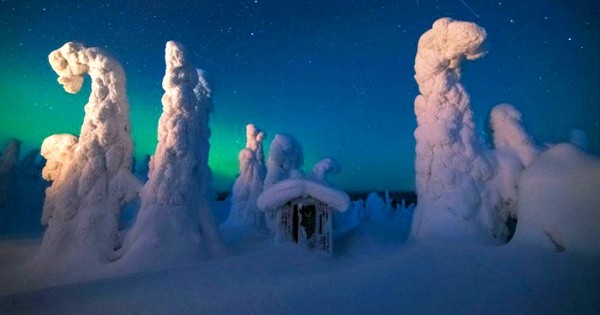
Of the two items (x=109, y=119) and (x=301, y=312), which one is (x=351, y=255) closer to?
(x=301, y=312)

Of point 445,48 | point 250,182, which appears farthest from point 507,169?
point 250,182

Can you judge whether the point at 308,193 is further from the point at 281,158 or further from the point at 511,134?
the point at 281,158

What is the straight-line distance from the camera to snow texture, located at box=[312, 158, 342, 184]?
22797 mm

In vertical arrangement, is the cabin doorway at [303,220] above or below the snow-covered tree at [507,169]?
below

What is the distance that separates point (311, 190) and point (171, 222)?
520 cm

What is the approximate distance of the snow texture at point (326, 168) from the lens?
74.8ft

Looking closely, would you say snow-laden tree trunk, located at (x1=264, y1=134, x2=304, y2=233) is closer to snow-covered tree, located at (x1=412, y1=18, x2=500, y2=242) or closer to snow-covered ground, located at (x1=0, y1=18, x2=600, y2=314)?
snow-covered ground, located at (x1=0, y1=18, x2=600, y2=314)

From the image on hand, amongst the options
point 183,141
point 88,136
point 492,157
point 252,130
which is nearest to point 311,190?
point 183,141

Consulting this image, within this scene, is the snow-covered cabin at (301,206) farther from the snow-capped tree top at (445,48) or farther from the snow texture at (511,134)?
the snow texture at (511,134)

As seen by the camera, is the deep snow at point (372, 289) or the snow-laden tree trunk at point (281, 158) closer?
the deep snow at point (372, 289)

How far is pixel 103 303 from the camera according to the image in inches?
215

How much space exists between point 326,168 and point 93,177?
46.8ft

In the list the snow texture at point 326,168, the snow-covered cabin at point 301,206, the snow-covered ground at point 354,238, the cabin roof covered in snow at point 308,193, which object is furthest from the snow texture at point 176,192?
the snow texture at point 326,168

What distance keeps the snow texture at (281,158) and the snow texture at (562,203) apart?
49.7 ft
